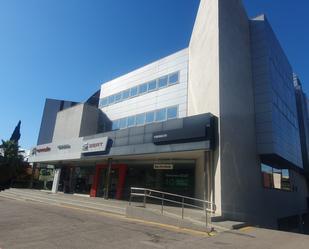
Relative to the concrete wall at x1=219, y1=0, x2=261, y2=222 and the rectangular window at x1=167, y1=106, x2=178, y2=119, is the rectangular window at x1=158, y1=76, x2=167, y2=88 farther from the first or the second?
the concrete wall at x1=219, y1=0, x2=261, y2=222

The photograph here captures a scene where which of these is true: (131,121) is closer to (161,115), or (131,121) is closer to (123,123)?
A: (123,123)

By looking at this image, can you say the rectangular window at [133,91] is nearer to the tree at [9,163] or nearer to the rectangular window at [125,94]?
the rectangular window at [125,94]

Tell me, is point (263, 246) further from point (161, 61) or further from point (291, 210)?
point (291, 210)

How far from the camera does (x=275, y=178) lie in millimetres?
22750

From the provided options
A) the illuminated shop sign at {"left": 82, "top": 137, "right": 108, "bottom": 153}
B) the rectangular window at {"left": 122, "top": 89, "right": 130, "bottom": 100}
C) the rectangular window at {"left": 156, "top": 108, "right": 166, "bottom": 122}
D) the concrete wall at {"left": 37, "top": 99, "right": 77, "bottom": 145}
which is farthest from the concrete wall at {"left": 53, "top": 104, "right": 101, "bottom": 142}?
the concrete wall at {"left": 37, "top": 99, "right": 77, "bottom": 145}

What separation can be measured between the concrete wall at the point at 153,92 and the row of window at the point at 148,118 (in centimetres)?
37

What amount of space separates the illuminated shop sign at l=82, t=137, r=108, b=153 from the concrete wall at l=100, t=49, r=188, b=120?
18.3 feet

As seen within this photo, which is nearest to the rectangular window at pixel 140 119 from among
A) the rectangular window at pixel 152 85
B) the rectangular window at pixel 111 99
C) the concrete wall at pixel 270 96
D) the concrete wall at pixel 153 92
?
the concrete wall at pixel 153 92

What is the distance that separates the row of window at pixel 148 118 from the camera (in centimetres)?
2158

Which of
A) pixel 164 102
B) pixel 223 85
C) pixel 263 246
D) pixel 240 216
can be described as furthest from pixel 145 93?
pixel 263 246

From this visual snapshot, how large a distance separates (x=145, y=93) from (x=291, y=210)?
1904 centimetres

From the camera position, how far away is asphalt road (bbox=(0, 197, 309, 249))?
24.4ft

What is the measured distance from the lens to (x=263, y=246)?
7.75 meters

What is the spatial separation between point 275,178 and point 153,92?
13.5m
